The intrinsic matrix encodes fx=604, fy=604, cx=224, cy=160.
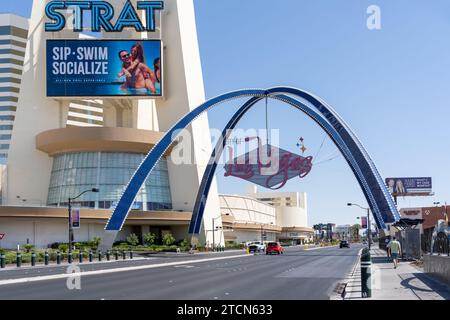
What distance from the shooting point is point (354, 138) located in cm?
7312

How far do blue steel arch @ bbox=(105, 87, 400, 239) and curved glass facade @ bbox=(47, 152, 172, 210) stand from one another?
20815 millimetres

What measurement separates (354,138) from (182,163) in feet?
111

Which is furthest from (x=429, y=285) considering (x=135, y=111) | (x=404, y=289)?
(x=135, y=111)

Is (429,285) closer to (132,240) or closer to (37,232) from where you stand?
(132,240)

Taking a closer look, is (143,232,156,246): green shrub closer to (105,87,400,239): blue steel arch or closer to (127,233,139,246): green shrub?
(127,233,139,246): green shrub

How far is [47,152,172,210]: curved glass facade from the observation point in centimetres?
9175

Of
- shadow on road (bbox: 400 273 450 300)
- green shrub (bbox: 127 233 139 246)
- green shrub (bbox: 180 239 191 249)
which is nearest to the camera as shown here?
shadow on road (bbox: 400 273 450 300)

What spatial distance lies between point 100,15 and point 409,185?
79.2 metres

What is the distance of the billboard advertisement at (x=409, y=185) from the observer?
12825 cm

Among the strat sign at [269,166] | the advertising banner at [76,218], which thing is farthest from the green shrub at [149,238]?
the advertising banner at [76,218]

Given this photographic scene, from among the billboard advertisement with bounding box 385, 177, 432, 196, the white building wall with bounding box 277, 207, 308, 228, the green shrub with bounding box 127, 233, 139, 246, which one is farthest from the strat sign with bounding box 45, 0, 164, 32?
the white building wall with bounding box 277, 207, 308, 228
